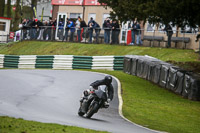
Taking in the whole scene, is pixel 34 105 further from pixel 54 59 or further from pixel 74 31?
pixel 74 31

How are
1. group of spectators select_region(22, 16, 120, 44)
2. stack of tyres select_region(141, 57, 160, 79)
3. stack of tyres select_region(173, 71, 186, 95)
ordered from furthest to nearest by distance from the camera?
group of spectators select_region(22, 16, 120, 44), stack of tyres select_region(141, 57, 160, 79), stack of tyres select_region(173, 71, 186, 95)

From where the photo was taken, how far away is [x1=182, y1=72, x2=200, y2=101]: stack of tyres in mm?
21964

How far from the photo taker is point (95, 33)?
38.0 m

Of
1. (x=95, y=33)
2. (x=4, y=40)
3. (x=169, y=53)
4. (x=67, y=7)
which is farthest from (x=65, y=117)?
(x=4, y=40)

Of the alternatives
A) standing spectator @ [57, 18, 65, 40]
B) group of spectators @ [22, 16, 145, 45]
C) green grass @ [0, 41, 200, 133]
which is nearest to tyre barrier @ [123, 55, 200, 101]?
green grass @ [0, 41, 200, 133]

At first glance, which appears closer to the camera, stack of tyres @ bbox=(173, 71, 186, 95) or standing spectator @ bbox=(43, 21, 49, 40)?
stack of tyres @ bbox=(173, 71, 186, 95)

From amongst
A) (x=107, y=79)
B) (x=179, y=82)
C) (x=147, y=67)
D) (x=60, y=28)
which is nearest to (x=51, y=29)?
(x=60, y=28)

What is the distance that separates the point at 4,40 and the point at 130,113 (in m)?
34.7

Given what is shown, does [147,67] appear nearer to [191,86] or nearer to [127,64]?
[127,64]

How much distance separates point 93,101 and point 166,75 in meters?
10.4

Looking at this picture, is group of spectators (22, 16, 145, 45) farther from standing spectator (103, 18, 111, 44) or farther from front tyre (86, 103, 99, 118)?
front tyre (86, 103, 99, 118)

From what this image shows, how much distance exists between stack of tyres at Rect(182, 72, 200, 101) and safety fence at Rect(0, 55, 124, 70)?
32.4ft

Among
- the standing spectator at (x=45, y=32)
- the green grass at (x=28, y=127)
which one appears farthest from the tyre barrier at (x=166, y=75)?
the standing spectator at (x=45, y=32)

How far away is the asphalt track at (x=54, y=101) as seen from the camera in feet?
46.5
